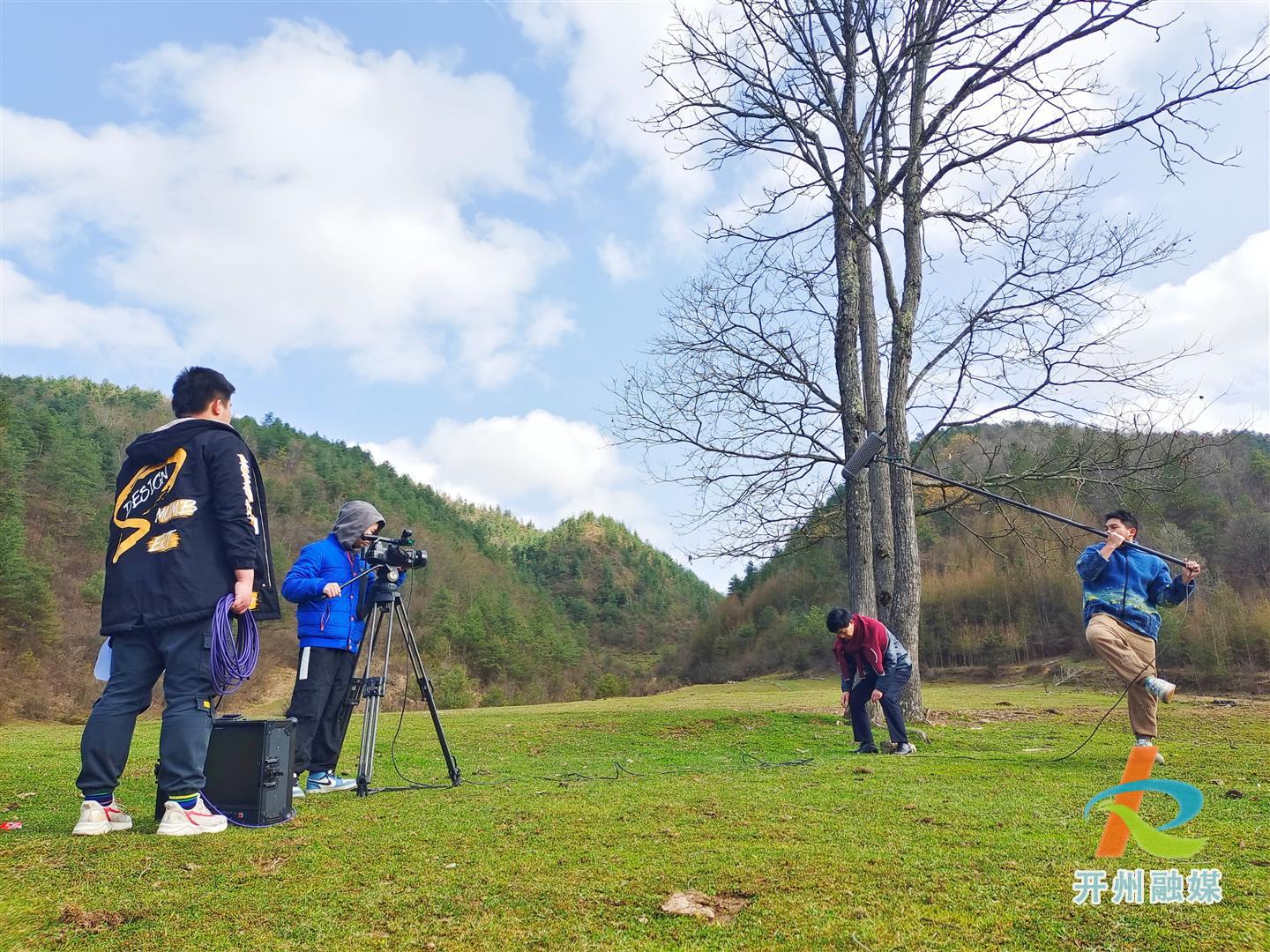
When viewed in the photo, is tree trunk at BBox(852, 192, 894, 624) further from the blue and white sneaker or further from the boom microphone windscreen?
the blue and white sneaker

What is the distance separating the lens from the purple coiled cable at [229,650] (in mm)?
3785

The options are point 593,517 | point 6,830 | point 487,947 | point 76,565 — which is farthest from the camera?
point 593,517

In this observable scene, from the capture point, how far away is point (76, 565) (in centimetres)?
5041

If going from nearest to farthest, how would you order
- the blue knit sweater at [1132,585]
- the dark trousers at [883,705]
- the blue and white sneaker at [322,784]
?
the blue and white sneaker at [322,784] → the blue knit sweater at [1132,585] → the dark trousers at [883,705]

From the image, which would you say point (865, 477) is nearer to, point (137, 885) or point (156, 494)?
point (156, 494)

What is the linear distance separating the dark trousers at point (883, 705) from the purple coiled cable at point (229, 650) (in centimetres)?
551

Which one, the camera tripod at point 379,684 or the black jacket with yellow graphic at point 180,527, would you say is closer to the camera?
the black jacket with yellow graphic at point 180,527

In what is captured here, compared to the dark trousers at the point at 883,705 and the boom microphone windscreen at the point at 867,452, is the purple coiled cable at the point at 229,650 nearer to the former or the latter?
the boom microphone windscreen at the point at 867,452

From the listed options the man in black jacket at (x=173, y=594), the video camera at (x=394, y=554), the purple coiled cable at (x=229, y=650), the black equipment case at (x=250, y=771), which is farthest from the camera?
the video camera at (x=394, y=554)

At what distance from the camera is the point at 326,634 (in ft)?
16.5

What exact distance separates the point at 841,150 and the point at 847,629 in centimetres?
721

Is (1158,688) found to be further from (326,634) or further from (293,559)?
(293,559)

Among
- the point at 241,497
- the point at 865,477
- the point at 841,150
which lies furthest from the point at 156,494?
the point at 841,150

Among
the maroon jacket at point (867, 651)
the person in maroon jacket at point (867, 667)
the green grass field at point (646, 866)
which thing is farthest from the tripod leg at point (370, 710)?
the maroon jacket at point (867, 651)
